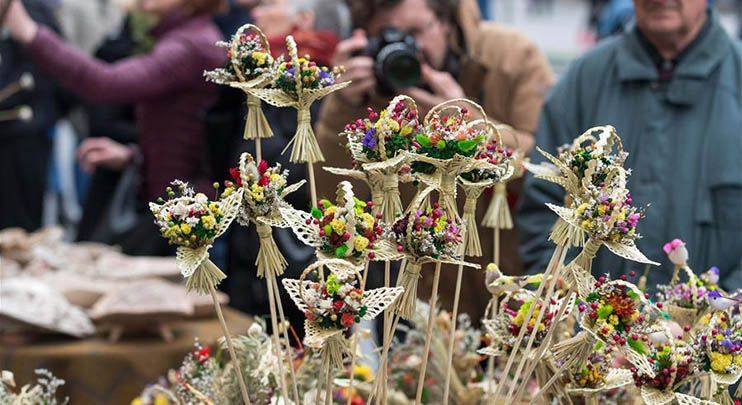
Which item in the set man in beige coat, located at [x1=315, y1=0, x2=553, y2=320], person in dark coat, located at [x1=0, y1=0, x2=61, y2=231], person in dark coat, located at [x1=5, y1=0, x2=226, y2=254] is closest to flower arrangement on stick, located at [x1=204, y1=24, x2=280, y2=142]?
man in beige coat, located at [x1=315, y1=0, x2=553, y2=320]

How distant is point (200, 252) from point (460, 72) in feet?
4.44

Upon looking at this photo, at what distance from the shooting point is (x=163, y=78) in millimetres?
3082

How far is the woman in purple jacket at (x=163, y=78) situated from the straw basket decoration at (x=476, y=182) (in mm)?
1943

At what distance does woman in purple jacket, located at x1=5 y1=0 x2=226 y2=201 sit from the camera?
308cm

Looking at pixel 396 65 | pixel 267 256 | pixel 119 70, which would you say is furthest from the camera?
pixel 119 70

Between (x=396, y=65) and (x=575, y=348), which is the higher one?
(x=396, y=65)

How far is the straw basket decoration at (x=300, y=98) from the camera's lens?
3.70 feet

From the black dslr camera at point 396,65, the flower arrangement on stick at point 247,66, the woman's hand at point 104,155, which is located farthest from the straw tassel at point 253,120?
the woman's hand at point 104,155

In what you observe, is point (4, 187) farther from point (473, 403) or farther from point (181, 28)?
point (473, 403)

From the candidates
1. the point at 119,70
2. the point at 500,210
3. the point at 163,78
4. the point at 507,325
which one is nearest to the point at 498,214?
the point at 500,210

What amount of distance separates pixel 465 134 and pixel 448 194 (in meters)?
0.07

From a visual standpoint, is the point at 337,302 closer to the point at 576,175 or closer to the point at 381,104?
the point at 576,175

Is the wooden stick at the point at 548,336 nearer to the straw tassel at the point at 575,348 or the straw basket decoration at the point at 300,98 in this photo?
the straw tassel at the point at 575,348

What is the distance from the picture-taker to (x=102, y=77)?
3.19 m
